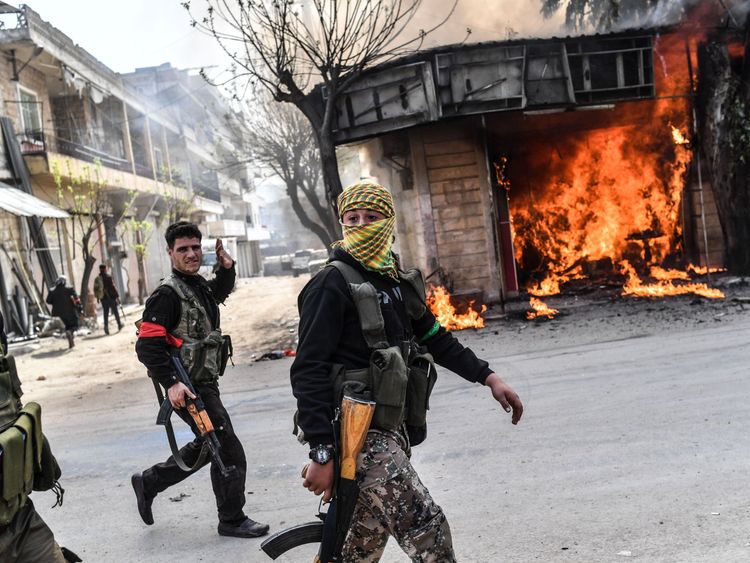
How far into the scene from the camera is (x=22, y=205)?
15023 mm

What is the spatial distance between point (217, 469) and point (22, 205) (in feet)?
43.8

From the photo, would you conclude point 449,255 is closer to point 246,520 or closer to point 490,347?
point 490,347

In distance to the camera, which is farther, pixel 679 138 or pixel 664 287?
pixel 679 138

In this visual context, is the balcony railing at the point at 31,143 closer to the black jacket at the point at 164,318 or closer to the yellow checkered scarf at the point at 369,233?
the black jacket at the point at 164,318

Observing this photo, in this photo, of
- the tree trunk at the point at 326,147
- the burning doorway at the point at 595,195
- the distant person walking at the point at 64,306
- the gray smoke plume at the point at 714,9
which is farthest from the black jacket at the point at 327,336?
the distant person walking at the point at 64,306

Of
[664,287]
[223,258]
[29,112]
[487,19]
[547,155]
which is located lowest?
[664,287]

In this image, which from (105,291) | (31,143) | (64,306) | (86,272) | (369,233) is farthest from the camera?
(86,272)

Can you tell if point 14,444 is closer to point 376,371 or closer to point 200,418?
point 376,371

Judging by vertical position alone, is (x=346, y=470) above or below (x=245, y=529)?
above

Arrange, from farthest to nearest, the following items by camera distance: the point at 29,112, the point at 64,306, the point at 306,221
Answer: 1. the point at 306,221
2. the point at 29,112
3. the point at 64,306

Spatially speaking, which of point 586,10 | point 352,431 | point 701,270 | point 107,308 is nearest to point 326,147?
point 107,308

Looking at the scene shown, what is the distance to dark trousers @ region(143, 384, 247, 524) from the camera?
12.7ft

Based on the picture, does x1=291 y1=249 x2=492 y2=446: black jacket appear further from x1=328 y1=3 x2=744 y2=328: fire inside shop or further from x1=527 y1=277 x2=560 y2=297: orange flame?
x1=527 y1=277 x2=560 y2=297: orange flame

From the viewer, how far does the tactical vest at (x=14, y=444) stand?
7.47 feet
